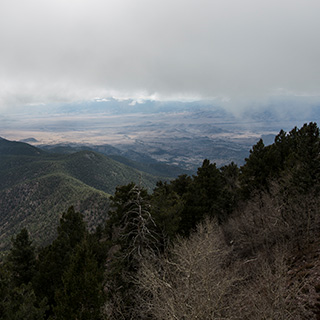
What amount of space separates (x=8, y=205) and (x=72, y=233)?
134 meters

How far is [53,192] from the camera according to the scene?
124750 mm

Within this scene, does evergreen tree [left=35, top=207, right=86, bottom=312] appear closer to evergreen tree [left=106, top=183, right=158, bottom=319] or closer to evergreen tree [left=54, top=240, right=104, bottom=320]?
evergreen tree [left=106, top=183, right=158, bottom=319]

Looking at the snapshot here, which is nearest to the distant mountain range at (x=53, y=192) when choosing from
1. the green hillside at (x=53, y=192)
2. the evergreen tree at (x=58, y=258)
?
the green hillside at (x=53, y=192)

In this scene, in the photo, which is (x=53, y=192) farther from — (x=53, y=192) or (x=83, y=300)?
(x=83, y=300)

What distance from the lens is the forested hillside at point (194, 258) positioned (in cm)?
929

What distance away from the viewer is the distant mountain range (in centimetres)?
10188

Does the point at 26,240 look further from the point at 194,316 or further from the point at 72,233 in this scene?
the point at 194,316

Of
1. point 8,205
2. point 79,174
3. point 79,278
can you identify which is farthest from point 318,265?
point 79,174

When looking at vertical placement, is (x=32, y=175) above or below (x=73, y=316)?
below

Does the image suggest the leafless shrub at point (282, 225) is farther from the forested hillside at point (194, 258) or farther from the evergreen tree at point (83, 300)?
the evergreen tree at point (83, 300)

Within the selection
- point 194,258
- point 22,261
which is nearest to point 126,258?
point 194,258

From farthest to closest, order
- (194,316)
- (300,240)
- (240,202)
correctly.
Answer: (240,202) → (300,240) → (194,316)

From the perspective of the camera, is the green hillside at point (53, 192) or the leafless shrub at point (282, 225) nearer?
the leafless shrub at point (282, 225)

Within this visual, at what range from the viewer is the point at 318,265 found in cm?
1282
